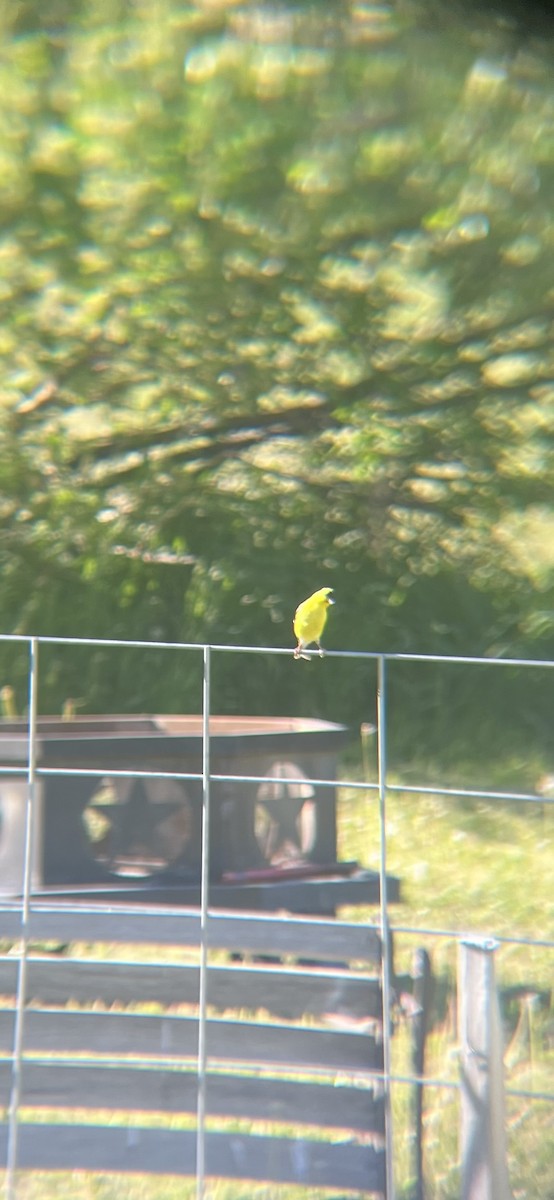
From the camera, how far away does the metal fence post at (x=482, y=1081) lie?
91cm

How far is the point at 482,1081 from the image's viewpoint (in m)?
0.91

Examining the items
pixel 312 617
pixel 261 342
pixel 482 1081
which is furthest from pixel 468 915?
pixel 482 1081

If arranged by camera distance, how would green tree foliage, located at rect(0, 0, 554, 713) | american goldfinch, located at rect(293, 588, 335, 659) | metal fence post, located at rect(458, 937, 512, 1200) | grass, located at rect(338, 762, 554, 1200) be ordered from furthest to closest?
green tree foliage, located at rect(0, 0, 554, 713) < grass, located at rect(338, 762, 554, 1200) < american goldfinch, located at rect(293, 588, 335, 659) < metal fence post, located at rect(458, 937, 512, 1200)

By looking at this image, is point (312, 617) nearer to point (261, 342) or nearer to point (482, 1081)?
point (482, 1081)

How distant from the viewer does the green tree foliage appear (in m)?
2.29

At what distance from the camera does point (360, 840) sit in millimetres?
3201

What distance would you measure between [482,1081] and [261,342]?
2454 mm

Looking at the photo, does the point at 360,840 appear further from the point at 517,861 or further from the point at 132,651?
the point at 132,651

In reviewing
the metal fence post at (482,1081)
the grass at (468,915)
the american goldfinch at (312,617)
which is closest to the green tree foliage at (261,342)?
the grass at (468,915)

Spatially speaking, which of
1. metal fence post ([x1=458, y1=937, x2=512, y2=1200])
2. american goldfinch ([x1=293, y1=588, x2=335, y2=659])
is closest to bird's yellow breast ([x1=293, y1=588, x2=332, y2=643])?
american goldfinch ([x1=293, y1=588, x2=335, y2=659])

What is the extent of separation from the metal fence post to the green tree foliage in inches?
63.3

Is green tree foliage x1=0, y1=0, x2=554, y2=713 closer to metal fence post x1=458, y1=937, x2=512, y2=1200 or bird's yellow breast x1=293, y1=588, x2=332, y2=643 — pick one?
bird's yellow breast x1=293, y1=588, x2=332, y2=643

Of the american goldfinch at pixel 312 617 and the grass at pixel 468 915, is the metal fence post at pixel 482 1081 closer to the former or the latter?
the american goldfinch at pixel 312 617

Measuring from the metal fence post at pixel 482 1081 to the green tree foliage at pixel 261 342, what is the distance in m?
1.61
